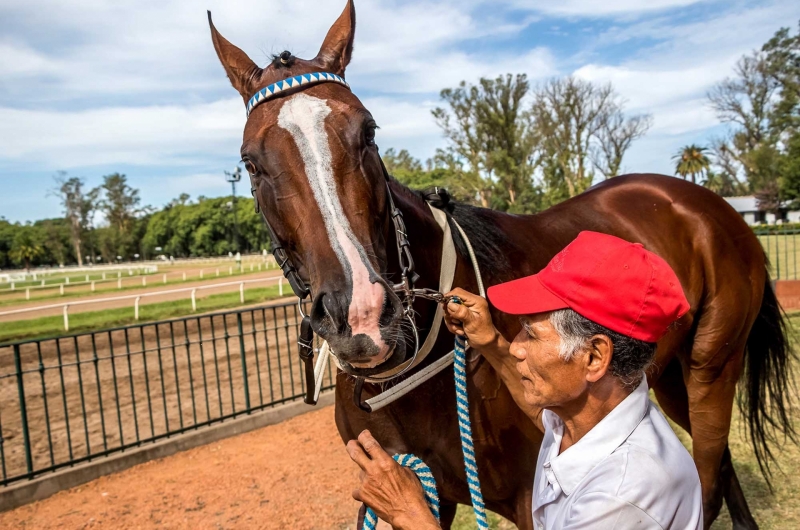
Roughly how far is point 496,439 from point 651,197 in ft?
6.71

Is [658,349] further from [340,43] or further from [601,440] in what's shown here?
[340,43]

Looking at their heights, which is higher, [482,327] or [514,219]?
[514,219]

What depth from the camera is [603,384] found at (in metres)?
1.34

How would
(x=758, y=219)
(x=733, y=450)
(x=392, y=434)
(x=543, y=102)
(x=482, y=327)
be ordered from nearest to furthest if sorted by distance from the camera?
(x=482, y=327) < (x=392, y=434) < (x=733, y=450) < (x=543, y=102) < (x=758, y=219)

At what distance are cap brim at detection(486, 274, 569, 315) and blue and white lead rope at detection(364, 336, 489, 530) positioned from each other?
0.43 metres

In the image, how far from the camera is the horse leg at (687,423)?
3.46m

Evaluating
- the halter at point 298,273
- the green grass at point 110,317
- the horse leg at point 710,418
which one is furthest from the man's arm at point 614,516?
the green grass at point 110,317

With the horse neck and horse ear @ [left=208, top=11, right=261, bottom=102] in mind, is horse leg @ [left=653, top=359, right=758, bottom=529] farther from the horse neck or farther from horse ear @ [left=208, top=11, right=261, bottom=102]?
horse ear @ [left=208, top=11, right=261, bottom=102]

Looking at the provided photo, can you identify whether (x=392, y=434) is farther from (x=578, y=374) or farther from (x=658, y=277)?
(x=658, y=277)

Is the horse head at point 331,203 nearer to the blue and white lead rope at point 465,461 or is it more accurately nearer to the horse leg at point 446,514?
the blue and white lead rope at point 465,461

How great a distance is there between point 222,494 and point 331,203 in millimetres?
4238

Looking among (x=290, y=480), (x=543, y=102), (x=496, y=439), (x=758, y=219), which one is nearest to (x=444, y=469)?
(x=496, y=439)

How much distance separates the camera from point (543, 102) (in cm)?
2950

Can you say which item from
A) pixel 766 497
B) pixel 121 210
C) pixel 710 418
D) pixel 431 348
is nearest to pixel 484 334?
pixel 431 348
